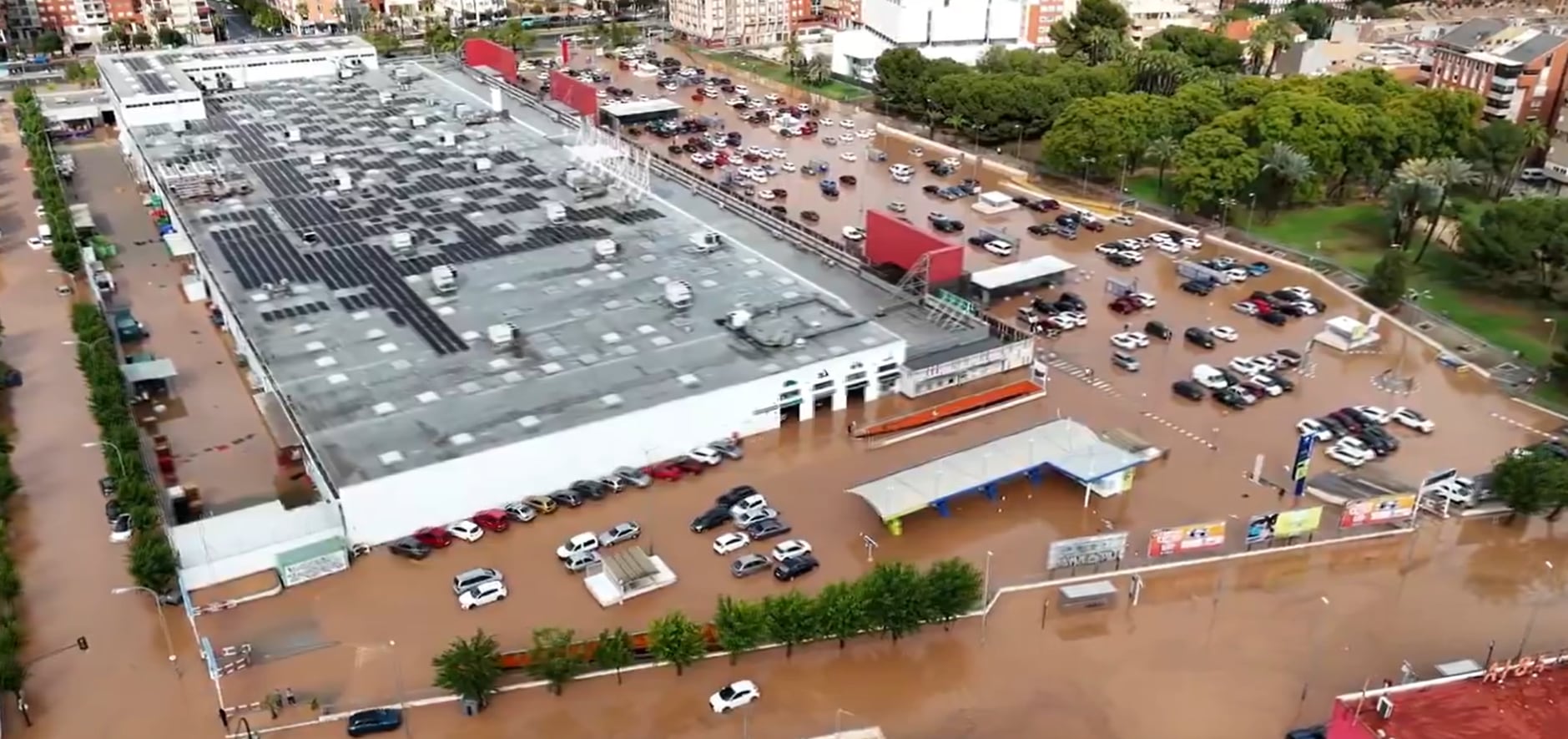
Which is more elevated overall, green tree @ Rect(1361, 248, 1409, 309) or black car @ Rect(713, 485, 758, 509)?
green tree @ Rect(1361, 248, 1409, 309)

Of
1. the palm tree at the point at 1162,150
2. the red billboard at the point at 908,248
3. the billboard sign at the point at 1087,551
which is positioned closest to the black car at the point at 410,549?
the billboard sign at the point at 1087,551

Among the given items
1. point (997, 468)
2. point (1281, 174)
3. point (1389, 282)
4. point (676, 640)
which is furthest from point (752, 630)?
point (1281, 174)

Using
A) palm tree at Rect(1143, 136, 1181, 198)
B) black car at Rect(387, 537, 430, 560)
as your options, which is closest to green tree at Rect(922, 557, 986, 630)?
black car at Rect(387, 537, 430, 560)

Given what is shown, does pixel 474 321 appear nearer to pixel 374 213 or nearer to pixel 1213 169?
pixel 374 213

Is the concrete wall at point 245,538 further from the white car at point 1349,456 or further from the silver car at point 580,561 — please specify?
the white car at point 1349,456

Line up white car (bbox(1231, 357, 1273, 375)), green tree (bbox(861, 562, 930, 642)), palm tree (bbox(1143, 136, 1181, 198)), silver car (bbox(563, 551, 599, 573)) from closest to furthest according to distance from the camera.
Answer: green tree (bbox(861, 562, 930, 642)), silver car (bbox(563, 551, 599, 573)), white car (bbox(1231, 357, 1273, 375)), palm tree (bbox(1143, 136, 1181, 198))

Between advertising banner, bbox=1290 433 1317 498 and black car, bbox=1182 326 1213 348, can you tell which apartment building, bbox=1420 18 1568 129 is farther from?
advertising banner, bbox=1290 433 1317 498
